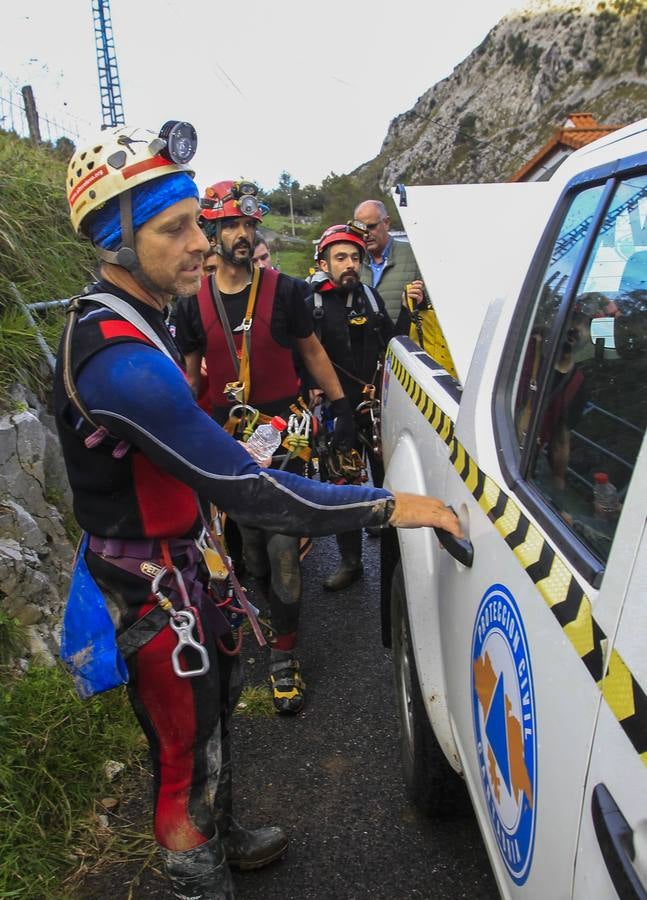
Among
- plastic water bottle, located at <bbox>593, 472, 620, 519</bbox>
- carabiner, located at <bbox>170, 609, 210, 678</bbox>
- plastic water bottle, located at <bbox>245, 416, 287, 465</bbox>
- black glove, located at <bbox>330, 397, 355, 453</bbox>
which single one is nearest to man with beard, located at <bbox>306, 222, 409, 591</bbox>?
black glove, located at <bbox>330, 397, 355, 453</bbox>

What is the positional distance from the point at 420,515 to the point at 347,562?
2646 mm

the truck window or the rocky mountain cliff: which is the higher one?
the rocky mountain cliff

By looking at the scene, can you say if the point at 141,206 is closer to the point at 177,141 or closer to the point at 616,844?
the point at 177,141

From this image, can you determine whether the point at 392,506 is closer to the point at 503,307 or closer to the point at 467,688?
the point at 467,688

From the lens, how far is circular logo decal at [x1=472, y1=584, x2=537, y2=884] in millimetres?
1191

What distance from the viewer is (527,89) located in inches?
3164

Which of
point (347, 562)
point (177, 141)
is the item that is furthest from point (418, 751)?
point (347, 562)

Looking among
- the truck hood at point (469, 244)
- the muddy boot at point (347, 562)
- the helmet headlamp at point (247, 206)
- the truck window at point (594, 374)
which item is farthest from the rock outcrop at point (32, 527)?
the truck window at point (594, 374)

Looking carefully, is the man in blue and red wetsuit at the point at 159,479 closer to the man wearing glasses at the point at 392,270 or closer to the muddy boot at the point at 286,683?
the muddy boot at the point at 286,683

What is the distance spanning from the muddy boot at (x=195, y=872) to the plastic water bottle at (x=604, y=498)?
138cm

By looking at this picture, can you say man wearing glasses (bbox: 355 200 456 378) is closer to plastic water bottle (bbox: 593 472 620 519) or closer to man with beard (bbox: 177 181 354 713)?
man with beard (bbox: 177 181 354 713)

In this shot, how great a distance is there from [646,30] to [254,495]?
260 ft

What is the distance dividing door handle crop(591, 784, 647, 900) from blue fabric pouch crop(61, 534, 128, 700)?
119 centimetres

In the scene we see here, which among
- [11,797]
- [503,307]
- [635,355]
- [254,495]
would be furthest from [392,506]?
[11,797]
